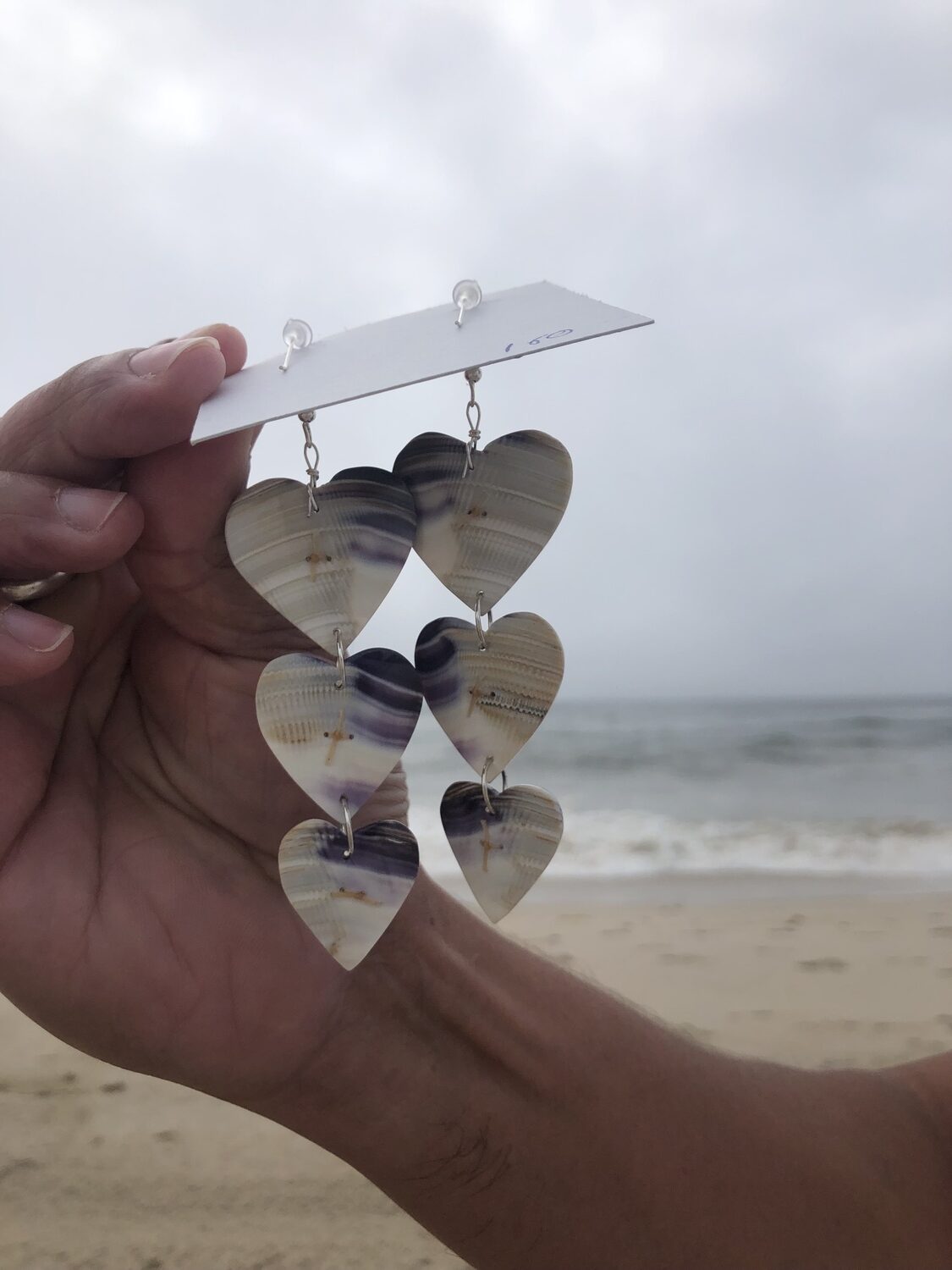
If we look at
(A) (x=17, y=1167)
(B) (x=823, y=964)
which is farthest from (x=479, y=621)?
(B) (x=823, y=964)

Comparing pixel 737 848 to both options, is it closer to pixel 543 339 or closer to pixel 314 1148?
pixel 314 1148

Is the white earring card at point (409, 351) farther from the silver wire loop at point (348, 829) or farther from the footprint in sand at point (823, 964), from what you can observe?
the footprint in sand at point (823, 964)

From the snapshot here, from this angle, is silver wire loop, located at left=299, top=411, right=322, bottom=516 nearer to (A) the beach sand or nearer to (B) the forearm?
(B) the forearm

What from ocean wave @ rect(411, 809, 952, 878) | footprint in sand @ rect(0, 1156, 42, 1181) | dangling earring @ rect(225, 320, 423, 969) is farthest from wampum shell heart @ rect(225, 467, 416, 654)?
ocean wave @ rect(411, 809, 952, 878)

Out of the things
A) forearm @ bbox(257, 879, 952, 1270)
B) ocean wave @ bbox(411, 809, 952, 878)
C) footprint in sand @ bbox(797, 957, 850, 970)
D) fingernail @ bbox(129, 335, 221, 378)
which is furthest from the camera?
ocean wave @ bbox(411, 809, 952, 878)

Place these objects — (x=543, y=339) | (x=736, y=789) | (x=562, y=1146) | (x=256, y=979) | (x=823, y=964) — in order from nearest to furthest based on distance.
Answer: (x=543, y=339) → (x=256, y=979) → (x=562, y=1146) → (x=823, y=964) → (x=736, y=789)

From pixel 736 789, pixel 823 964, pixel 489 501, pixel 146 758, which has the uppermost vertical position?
pixel 736 789
